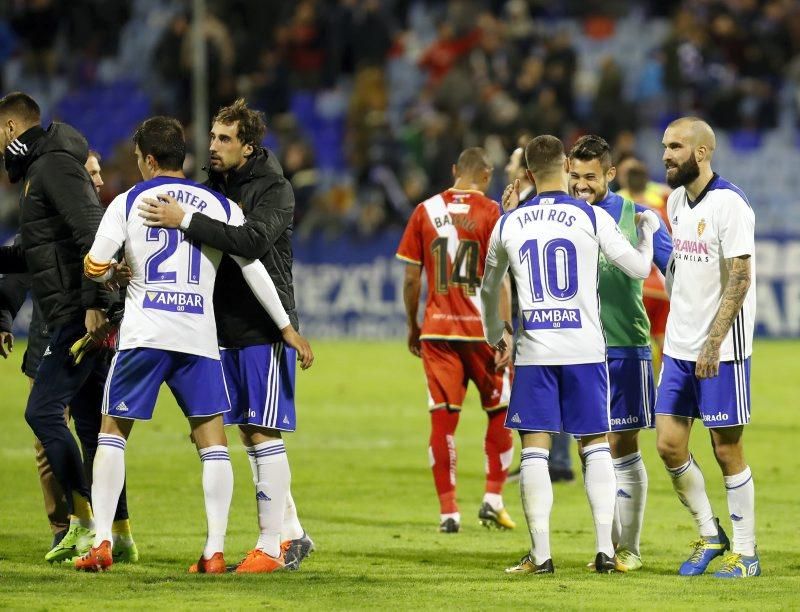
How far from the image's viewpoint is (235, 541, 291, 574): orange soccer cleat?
25.1ft

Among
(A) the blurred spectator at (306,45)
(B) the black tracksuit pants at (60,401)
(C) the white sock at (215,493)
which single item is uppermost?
(A) the blurred spectator at (306,45)

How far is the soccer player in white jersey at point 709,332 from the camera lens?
7.61 metres

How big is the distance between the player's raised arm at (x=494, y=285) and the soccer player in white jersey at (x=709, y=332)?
93cm

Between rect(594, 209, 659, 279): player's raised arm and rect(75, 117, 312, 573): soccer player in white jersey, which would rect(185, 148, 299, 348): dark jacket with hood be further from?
rect(594, 209, 659, 279): player's raised arm

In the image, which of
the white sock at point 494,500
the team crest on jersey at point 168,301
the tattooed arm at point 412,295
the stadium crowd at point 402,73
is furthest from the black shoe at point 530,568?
the stadium crowd at point 402,73

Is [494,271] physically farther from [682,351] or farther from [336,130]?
[336,130]

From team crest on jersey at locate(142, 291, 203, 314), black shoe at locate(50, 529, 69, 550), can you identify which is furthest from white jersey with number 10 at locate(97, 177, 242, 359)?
black shoe at locate(50, 529, 69, 550)

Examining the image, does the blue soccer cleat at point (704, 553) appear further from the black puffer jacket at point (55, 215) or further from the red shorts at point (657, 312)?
the red shorts at point (657, 312)

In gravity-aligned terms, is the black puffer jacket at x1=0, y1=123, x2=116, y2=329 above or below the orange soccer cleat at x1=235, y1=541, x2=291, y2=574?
above

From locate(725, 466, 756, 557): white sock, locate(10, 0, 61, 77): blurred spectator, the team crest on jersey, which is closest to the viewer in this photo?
the team crest on jersey

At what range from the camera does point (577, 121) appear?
25.8 metres

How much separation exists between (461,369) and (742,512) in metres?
3.04

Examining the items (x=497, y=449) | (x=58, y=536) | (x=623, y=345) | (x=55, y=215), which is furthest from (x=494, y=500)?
(x=55, y=215)

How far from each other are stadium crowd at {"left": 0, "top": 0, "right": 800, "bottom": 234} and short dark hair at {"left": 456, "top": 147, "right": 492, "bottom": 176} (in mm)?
12773
